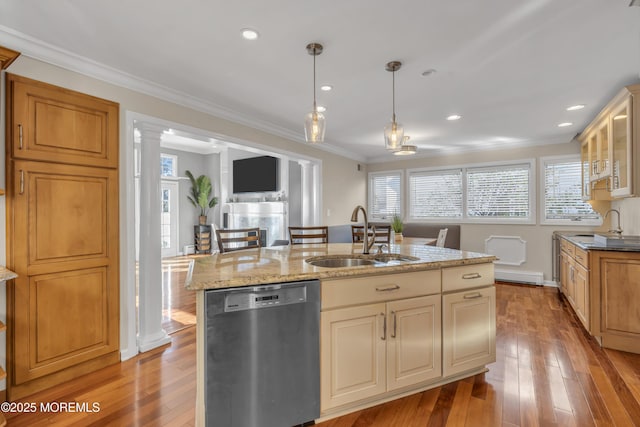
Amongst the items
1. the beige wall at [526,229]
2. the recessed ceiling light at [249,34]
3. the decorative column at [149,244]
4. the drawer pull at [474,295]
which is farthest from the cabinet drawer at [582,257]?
the decorative column at [149,244]

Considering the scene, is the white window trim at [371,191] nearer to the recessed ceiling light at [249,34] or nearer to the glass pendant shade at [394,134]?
the glass pendant shade at [394,134]

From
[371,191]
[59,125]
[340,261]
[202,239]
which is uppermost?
[59,125]

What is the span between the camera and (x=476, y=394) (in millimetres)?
2018

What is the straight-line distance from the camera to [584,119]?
3889mm

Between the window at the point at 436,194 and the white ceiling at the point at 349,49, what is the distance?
233cm

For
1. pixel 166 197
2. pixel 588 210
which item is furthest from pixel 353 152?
pixel 166 197

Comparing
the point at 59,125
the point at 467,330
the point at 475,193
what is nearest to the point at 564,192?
the point at 475,193

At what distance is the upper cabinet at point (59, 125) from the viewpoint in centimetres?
203

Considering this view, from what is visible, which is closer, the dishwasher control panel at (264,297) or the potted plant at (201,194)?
the dishwasher control panel at (264,297)

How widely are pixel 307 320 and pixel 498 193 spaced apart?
16.3 ft

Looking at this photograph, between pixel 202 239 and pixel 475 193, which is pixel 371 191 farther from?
pixel 202 239

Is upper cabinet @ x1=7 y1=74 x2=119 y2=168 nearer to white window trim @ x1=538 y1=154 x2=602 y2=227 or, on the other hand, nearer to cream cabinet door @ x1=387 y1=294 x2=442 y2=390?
cream cabinet door @ x1=387 y1=294 x2=442 y2=390

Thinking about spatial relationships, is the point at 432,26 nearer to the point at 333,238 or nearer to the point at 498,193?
the point at 333,238

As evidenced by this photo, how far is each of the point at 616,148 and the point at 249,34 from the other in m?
3.62
